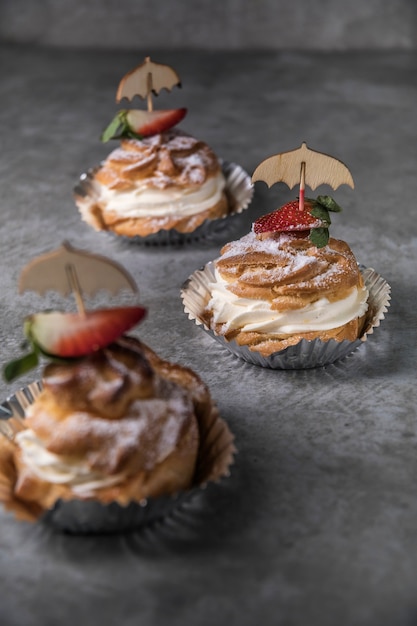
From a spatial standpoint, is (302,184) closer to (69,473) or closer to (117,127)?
(117,127)

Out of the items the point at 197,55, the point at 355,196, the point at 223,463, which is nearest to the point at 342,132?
the point at 355,196

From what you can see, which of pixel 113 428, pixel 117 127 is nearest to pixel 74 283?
pixel 113 428

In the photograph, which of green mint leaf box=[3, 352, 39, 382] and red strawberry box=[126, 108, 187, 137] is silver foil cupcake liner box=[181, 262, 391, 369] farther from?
green mint leaf box=[3, 352, 39, 382]

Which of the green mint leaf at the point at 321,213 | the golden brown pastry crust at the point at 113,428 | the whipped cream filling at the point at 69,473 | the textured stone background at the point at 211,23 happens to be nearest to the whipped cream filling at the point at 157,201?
the green mint leaf at the point at 321,213

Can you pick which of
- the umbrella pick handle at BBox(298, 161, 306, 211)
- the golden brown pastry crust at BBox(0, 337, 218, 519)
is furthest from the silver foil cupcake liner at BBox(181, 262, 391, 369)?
the golden brown pastry crust at BBox(0, 337, 218, 519)

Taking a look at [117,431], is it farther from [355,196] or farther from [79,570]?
[355,196]

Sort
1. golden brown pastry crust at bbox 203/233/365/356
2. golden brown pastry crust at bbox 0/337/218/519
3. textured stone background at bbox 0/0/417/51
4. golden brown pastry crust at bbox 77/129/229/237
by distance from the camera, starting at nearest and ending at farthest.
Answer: golden brown pastry crust at bbox 0/337/218/519, golden brown pastry crust at bbox 203/233/365/356, golden brown pastry crust at bbox 77/129/229/237, textured stone background at bbox 0/0/417/51
